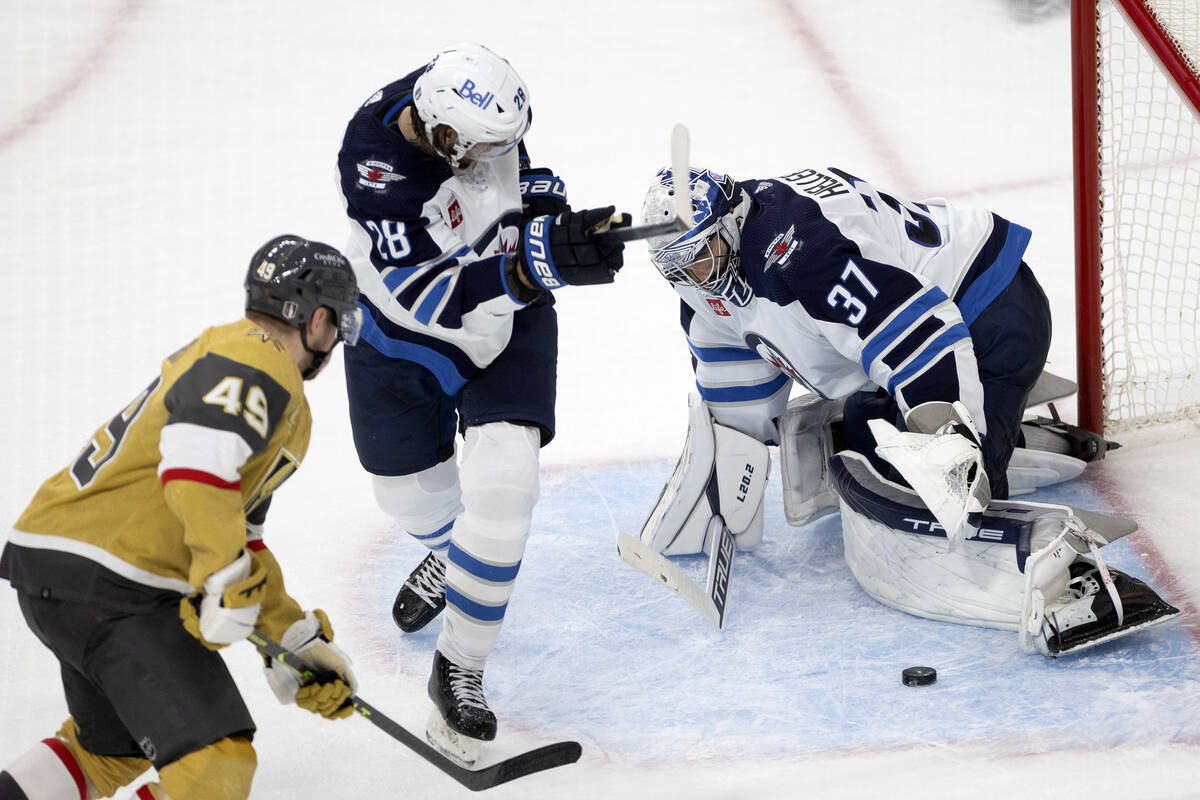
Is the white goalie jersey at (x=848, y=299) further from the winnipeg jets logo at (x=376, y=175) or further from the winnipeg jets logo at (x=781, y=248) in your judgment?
the winnipeg jets logo at (x=376, y=175)

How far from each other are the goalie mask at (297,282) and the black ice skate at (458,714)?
2.84 feet

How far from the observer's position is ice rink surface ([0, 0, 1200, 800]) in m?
2.83

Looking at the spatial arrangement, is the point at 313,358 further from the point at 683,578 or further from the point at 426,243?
the point at 683,578

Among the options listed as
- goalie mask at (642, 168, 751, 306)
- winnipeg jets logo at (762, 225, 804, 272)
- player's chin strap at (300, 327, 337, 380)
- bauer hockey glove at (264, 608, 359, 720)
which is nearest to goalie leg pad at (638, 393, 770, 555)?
goalie mask at (642, 168, 751, 306)

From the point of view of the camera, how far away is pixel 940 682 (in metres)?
2.99

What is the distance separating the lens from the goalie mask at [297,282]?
7.58ft

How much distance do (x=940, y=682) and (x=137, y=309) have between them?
134 inches

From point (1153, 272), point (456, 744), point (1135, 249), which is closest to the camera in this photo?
point (456, 744)

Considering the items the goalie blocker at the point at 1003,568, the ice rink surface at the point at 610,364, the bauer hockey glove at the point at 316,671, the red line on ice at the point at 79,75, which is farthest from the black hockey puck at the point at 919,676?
the red line on ice at the point at 79,75

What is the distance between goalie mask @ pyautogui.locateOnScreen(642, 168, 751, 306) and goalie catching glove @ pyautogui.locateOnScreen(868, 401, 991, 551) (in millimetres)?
508

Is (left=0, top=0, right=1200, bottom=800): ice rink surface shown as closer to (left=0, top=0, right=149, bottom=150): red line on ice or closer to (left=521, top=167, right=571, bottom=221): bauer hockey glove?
(left=0, top=0, right=149, bottom=150): red line on ice

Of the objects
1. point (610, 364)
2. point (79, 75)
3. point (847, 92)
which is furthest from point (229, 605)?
point (79, 75)

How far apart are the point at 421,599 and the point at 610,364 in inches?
60.7

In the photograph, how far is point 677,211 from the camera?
268 centimetres
